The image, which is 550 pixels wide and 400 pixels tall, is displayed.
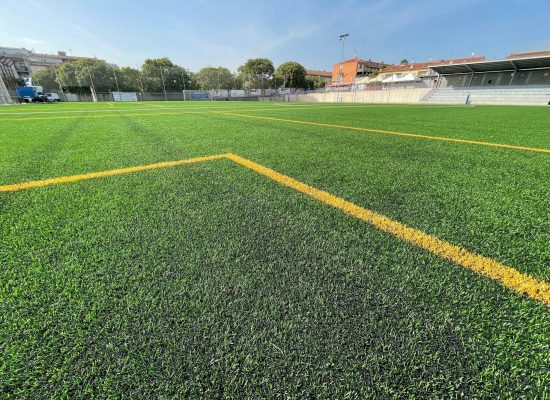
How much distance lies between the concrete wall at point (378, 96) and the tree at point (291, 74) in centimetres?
2388

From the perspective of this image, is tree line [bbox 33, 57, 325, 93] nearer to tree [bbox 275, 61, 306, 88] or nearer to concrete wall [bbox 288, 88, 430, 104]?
tree [bbox 275, 61, 306, 88]

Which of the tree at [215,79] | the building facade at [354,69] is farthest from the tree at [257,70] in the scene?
the building facade at [354,69]

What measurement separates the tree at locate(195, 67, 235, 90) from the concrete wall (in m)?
21.1

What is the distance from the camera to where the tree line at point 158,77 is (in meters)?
45.0

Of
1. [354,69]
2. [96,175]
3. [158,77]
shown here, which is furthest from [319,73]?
[96,175]

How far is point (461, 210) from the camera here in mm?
1669

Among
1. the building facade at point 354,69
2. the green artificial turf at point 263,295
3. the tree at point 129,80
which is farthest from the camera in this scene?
the building facade at point 354,69

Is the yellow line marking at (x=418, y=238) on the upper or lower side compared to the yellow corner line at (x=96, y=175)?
lower

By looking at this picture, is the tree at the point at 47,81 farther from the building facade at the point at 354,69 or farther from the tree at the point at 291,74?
the building facade at the point at 354,69

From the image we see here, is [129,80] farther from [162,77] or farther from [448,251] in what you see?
[448,251]

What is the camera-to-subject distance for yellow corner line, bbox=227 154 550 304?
102cm

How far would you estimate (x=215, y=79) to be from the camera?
175 ft

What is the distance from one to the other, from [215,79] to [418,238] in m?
59.5

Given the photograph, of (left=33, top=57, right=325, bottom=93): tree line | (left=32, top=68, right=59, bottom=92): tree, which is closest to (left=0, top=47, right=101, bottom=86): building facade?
(left=32, top=68, right=59, bottom=92): tree
